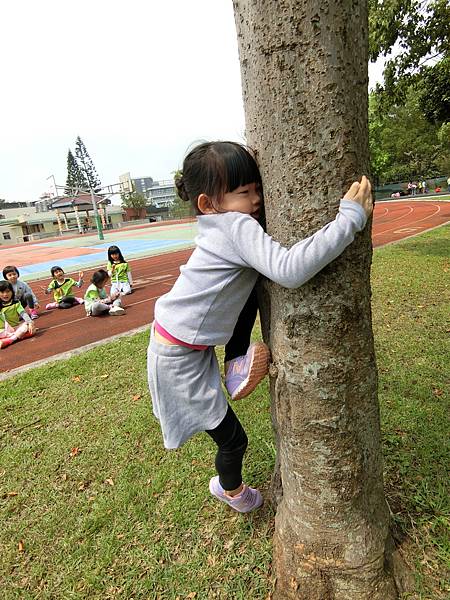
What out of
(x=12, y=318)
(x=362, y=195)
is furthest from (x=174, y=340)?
(x=12, y=318)

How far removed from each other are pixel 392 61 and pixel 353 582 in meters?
7.76

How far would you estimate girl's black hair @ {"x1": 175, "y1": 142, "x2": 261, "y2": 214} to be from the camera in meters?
1.44

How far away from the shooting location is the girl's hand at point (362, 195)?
4.20 feet

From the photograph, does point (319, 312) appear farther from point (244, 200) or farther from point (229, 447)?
point (229, 447)

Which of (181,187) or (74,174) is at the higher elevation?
(74,174)

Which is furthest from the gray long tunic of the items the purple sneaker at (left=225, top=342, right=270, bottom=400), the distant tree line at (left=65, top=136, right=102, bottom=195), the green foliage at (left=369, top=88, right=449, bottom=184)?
the distant tree line at (left=65, top=136, right=102, bottom=195)

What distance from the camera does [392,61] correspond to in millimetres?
6922

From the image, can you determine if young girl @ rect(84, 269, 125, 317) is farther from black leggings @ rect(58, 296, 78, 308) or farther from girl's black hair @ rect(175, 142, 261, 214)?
girl's black hair @ rect(175, 142, 261, 214)

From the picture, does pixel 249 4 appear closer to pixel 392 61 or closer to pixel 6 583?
pixel 6 583

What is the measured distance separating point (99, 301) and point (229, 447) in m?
6.43

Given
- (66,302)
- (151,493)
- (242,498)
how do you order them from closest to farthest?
(242,498) → (151,493) → (66,302)

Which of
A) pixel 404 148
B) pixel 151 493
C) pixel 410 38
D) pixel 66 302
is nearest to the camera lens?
pixel 151 493

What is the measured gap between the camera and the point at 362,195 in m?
1.29

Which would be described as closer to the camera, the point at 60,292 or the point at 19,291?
the point at 19,291
